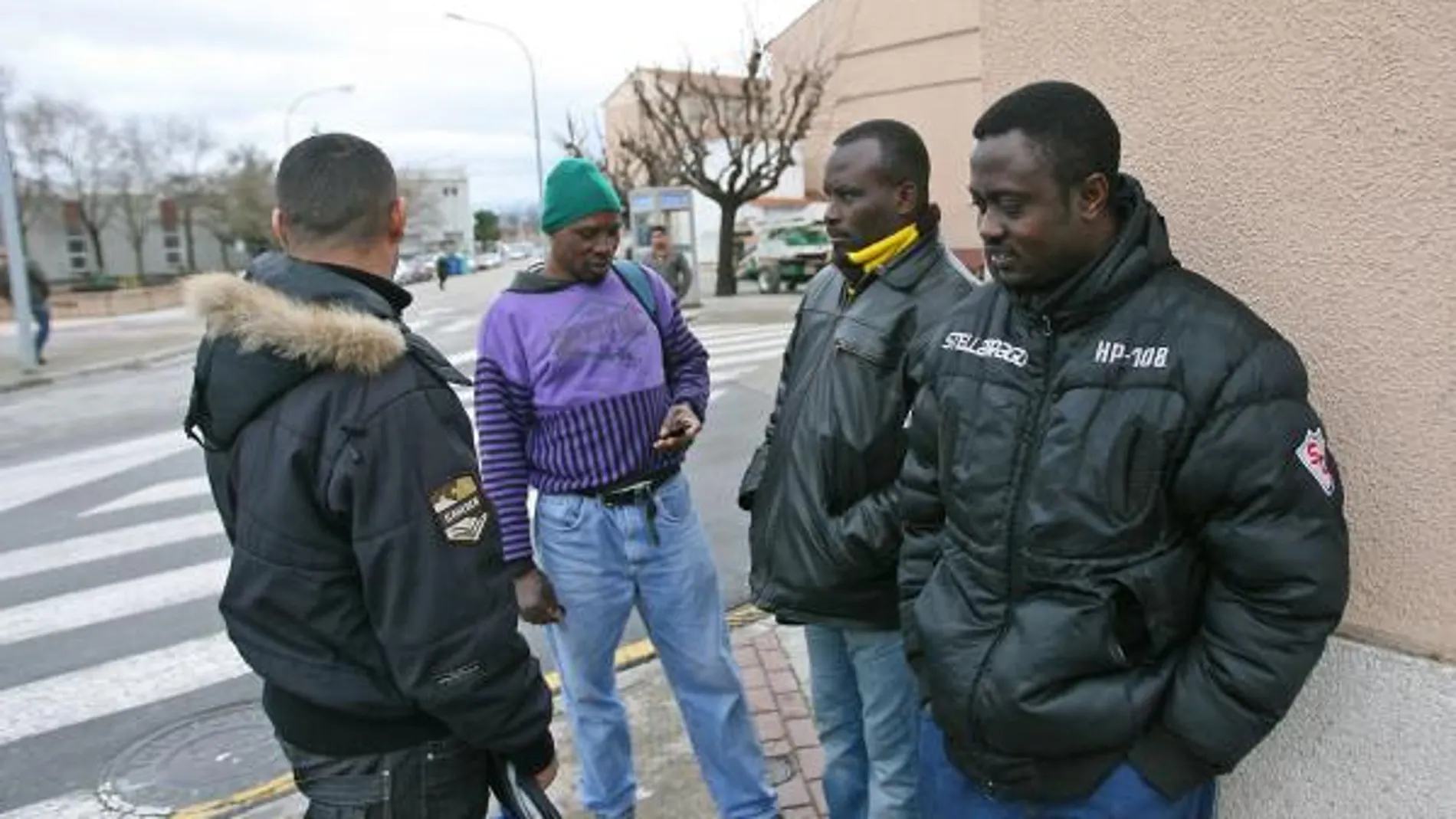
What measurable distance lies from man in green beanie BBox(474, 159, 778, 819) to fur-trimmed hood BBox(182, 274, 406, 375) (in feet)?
3.21

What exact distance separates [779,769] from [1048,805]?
5.87 ft

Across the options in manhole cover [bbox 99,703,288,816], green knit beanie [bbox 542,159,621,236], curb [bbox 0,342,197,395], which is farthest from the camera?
curb [bbox 0,342,197,395]

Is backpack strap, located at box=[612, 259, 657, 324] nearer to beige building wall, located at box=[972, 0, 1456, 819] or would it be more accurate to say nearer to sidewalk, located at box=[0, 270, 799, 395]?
beige building wall, located at box=[972, 0, 1456, 819]

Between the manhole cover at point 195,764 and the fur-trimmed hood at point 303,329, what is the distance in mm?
2511

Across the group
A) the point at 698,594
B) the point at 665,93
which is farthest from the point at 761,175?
the point at 698,594

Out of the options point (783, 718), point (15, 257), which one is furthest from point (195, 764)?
point (15, 257)

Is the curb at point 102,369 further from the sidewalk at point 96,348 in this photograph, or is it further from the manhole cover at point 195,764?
the manhole cover at point 195,764

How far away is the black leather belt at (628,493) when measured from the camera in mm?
2969

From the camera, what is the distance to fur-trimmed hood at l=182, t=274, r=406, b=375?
185 centimetres

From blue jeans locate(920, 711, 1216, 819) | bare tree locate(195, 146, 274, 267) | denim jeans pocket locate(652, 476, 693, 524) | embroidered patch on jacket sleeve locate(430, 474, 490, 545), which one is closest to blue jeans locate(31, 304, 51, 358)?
denim jeans pocket locate(652, 476, 693, 524)

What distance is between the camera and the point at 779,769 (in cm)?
353

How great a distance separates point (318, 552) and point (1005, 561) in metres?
1.19

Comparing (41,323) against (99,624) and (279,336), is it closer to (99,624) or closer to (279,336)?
(99,624)

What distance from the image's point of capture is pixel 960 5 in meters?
19.8
